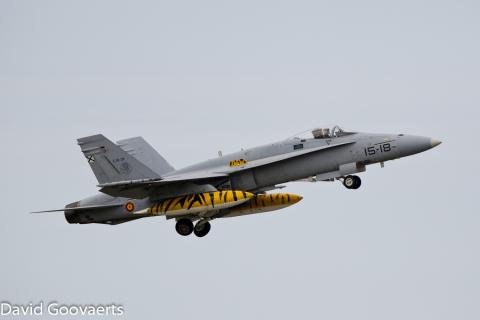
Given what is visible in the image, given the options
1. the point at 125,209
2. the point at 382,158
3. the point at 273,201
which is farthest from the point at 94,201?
the point at 382,158

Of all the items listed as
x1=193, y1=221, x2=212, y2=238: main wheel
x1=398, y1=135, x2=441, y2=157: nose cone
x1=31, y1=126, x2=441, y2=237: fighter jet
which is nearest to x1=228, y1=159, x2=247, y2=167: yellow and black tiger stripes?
x1=31, y1=126, x2=441, y2=237: fighter jet

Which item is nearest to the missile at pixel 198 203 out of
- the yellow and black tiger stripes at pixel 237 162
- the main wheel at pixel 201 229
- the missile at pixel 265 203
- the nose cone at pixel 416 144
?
the yellow and black tiger stripes at pixel 237 162

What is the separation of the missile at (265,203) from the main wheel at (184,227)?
1862 mm

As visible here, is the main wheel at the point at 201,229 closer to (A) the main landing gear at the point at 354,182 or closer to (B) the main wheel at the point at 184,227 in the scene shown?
(B) the main wheel at the point at 184,227

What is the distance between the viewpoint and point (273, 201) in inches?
1409

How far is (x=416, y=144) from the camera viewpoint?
32.4 meters

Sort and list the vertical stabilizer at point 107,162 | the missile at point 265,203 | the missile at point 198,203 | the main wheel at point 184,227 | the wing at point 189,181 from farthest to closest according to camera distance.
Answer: the missile at point 265,203
the main wheel at point 184,227
the vertical stabilizer at point 107,162
the wing at point 189,181
the missile at point 198,203

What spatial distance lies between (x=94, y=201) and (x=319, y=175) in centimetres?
709

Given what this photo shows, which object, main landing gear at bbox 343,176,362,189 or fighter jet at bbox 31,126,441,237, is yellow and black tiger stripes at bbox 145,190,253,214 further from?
main landing gear at bbox 343,176,362,189

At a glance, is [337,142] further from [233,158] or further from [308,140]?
[233,158]

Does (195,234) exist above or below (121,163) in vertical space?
below

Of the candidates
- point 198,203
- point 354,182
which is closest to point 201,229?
point 198,203

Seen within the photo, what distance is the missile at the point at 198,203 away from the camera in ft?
107

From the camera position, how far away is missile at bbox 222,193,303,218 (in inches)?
1407
